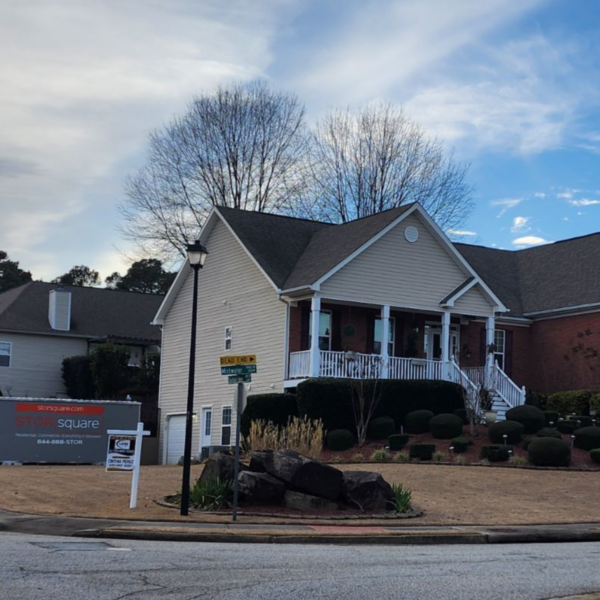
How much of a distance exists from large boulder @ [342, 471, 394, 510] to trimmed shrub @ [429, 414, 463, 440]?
1038 cm

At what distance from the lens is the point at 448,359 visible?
1399 inches

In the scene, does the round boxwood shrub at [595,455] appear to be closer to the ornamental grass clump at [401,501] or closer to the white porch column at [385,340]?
the white porch column at [385,340]

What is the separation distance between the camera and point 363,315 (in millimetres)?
36219

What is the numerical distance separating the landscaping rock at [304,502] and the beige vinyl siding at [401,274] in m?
14.1

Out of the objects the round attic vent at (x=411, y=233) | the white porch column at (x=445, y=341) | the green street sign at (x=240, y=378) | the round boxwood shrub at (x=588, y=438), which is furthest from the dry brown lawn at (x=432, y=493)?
the round attic vent at (x=411, y=233)

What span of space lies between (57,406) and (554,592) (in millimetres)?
25097

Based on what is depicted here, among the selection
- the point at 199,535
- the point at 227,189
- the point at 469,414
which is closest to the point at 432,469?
the point at 469,414

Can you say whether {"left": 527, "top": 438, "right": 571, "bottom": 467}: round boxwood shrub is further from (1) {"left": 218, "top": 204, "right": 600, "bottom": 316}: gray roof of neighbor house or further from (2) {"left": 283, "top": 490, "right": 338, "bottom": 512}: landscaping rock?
(1) {"left": 218, "top": 204, "right": 600, "bottom": 316}: gray roof of neighbor house

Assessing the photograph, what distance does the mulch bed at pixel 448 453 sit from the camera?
27.5 meters

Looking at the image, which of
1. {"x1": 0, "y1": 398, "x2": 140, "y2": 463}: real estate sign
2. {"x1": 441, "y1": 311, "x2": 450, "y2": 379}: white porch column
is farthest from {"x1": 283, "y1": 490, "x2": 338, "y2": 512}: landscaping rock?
{"x1": 441, "y1": 311, "x2": 450, "y2": 379}: white porch column

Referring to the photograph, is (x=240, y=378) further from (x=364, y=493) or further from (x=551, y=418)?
(x=551, y=418)

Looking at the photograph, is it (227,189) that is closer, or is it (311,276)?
(311,276)

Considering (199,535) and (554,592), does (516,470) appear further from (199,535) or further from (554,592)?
(554,592)

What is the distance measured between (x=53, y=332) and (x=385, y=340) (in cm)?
2168
